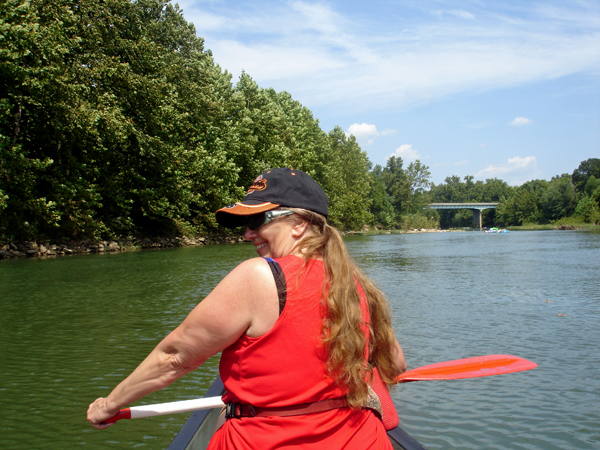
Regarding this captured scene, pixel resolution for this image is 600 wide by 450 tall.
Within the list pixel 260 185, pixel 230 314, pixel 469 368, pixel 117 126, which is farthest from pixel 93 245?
pixel 230 314

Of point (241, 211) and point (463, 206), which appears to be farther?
point (463, 206)

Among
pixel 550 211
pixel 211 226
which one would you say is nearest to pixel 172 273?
pixel 211 226

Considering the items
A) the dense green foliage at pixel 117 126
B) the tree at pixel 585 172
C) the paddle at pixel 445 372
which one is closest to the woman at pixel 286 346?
the paddle at pixel 445 372

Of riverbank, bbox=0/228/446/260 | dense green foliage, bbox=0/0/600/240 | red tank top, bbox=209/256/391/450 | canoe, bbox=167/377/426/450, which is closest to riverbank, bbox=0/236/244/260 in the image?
riverbank, bbox=0/228/446/260

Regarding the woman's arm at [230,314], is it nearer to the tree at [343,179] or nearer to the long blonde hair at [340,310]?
the long blonde hair at [340,310]

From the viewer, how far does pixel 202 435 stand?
3.18m

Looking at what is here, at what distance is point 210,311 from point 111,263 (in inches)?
831

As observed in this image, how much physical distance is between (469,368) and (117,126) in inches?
930

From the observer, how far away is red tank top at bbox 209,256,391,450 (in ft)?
5.57

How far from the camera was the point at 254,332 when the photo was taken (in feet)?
5.57

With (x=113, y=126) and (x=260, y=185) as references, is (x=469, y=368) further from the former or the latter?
(x=113, y=126)

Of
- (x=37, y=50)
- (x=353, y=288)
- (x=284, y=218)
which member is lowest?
(x=353, y=288)

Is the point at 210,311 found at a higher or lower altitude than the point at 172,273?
higher

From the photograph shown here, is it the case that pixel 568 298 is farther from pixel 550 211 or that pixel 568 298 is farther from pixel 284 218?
pixel 550 211
